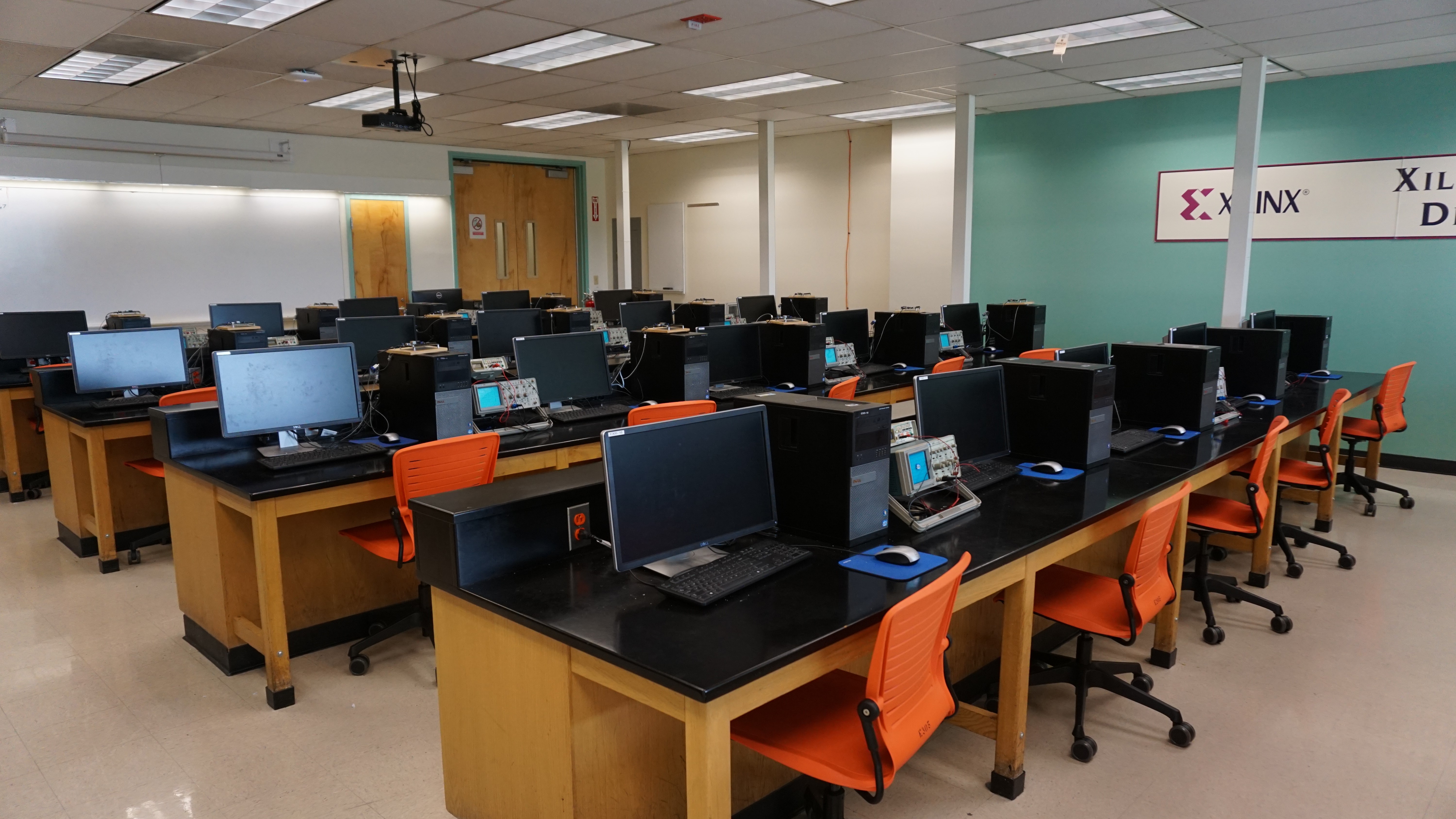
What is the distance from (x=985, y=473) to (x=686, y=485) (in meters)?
1.40

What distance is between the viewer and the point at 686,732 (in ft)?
5.45

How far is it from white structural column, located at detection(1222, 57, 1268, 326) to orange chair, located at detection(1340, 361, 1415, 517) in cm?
104

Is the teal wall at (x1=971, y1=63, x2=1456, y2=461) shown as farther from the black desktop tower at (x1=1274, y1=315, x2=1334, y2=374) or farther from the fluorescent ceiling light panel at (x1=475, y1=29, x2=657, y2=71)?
the fluorescent ceiling light panel at (x1=475, y1=29, x2=657, y2=71)

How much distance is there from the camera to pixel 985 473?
3.10 meters

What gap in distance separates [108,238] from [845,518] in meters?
9.00

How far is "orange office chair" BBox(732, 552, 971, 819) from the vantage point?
5.98 feet

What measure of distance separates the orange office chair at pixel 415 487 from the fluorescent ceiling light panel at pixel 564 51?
9.38 feet

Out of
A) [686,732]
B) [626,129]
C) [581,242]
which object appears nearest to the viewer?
[686,732]

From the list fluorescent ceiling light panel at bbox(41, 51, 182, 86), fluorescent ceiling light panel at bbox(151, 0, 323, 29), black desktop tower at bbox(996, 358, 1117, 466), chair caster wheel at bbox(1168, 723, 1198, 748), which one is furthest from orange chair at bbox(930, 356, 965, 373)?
fluorescent ceiling light panel at bbox(41, 51, 182, 86)

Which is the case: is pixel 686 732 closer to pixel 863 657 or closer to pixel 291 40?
pixel 863 657

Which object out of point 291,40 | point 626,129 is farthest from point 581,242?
point 291,40

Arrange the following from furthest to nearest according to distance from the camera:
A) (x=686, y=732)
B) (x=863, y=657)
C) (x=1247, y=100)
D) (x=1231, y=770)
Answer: (x=1247, y=100)
(x=1231, y=770)
(x=863, y=657)
(x=686, y=732)

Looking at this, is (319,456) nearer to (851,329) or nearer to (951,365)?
(951,365)

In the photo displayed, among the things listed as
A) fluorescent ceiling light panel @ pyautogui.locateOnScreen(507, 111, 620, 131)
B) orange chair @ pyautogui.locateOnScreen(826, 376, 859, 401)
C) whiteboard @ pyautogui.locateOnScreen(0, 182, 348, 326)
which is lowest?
orange chair @ pyautogui.locateOnScreen(826, 376, 859, 401)
